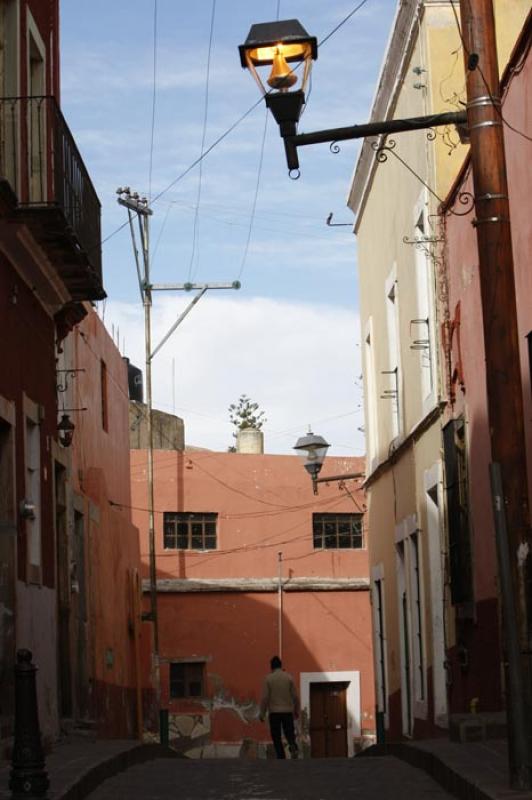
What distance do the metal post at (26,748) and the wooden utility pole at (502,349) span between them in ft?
8.84

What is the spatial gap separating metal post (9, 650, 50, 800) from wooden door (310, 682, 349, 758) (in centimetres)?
2633

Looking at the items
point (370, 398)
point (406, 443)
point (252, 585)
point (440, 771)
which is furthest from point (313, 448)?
point (440, 771)

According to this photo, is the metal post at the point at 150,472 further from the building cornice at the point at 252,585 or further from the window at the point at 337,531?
the window at the point at 337,531

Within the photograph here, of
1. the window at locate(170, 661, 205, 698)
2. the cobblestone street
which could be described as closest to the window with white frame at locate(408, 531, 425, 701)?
the cobblestone street

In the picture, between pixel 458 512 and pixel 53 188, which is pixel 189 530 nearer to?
Answer: pixel 458 512

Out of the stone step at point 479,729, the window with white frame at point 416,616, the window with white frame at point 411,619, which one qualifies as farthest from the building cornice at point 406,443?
the stone step at point 479,729

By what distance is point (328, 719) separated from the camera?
34.9 m

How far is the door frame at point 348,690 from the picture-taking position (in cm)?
3472

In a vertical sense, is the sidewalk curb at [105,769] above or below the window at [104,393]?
below

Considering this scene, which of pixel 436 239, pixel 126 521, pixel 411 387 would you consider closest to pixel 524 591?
pixel 436 239

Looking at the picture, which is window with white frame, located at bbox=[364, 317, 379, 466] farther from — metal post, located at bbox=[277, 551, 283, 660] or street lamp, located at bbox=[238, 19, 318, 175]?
street lamp, located at bbox=[238, 19, 318, 175]

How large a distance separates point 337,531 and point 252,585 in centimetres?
288

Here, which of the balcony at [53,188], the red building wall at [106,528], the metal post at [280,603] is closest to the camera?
the balcony at [53,188]

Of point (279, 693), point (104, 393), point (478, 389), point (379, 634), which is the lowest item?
point (279, 693)
